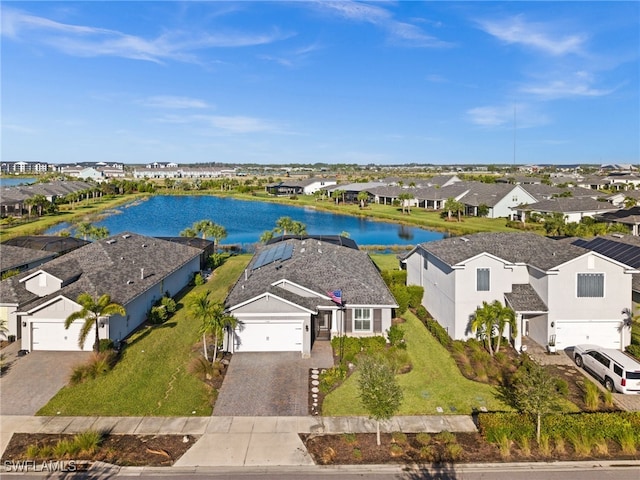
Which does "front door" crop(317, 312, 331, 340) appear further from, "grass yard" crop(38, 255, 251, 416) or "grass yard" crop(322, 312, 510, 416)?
"grass yard" crop(38, 255, 251, 416)

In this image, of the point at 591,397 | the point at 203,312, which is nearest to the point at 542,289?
the point at 591,397

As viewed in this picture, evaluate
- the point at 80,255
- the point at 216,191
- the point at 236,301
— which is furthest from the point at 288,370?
the point at 216,191

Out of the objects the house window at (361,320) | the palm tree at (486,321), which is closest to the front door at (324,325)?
the house window at (361,320)

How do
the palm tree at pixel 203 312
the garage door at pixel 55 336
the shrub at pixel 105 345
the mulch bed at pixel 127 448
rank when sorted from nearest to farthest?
the mulch bed at pixel 127 448 < the palm tree at pixel 203 312 < the shrub at pixel 105 345 < the garage door at pixel 55 336

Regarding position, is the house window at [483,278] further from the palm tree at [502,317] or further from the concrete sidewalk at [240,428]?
the concrete sidewalk at [240,428]

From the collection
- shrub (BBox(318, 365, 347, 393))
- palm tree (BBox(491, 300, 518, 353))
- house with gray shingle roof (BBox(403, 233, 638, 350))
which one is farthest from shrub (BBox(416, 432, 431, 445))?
house with gray shingle roof (BBox(403, 233, 638, 350))

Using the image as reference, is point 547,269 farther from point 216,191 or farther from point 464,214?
point 216,191
